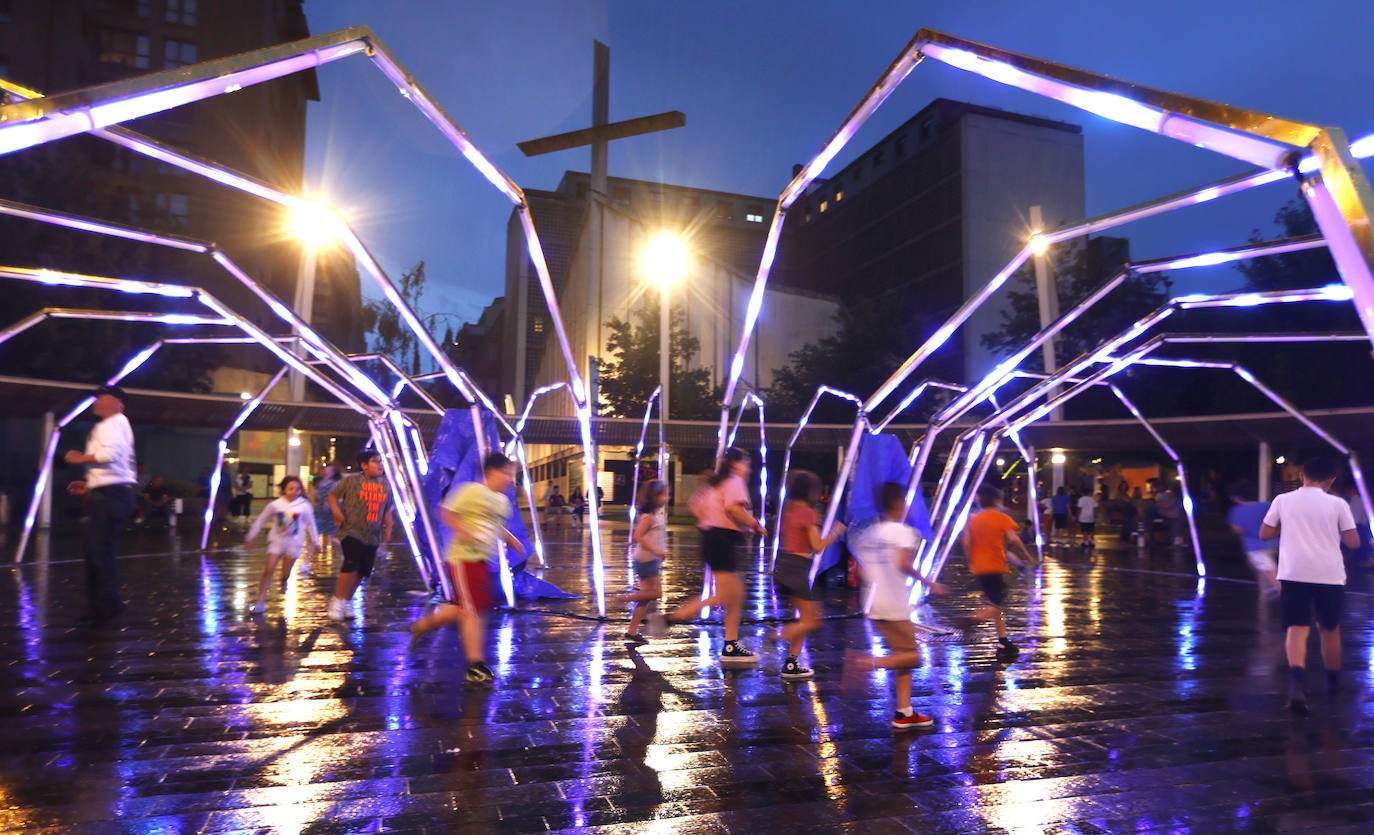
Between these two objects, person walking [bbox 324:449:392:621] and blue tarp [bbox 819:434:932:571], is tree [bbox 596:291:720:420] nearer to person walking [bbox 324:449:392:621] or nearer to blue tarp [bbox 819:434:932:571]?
blue tarp [bbox 819:434:932:571]

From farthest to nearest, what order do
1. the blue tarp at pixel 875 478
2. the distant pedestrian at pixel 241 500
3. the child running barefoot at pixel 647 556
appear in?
the distant pedestrian at pixel 241 500 < the blue tarp at pixel 875 478 < the child running barefoot at pixel 647 556

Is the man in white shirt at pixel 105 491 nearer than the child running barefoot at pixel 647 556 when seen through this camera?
Yes

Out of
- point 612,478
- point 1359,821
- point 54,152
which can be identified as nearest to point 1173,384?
point 612,478

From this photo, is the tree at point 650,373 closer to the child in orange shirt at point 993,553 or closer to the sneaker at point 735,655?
the child in orange shirt at point 993,553

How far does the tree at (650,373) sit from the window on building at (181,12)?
89.6 feet

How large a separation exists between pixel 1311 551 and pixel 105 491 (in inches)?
419

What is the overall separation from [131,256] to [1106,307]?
119 feet

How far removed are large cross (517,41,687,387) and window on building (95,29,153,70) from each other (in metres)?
20.6

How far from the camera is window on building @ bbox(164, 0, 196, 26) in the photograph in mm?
48062

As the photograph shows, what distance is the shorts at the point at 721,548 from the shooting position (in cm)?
812

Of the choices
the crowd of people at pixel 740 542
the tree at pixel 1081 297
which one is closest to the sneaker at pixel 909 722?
the crowd of people at pixel 740 542

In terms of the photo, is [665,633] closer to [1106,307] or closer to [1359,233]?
[1359,233]

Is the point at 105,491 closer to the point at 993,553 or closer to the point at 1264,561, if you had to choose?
the point at 993,553

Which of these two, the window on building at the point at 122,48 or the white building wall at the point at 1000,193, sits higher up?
the window on building at the point at 122,48
